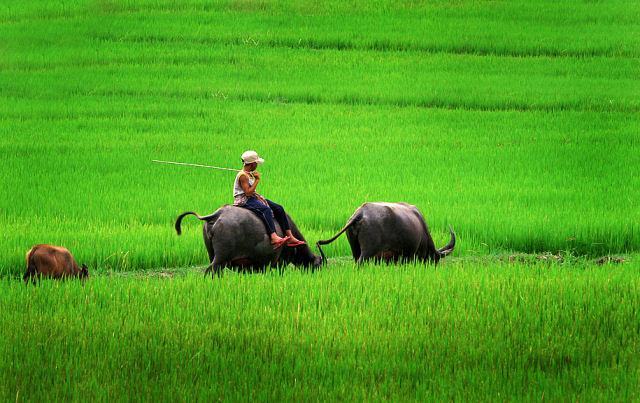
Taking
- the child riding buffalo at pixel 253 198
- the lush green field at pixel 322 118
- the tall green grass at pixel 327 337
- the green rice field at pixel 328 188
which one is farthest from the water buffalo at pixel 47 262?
the lush green field at pixel 322 118

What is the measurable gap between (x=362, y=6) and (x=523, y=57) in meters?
4.49

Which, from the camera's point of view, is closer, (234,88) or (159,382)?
(159,382)

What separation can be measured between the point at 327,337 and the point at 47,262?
7.85 feet

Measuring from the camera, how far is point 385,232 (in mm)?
8352

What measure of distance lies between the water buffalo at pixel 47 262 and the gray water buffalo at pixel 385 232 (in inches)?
73.8

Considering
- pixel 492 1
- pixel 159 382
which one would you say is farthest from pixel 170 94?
pixel 159 382

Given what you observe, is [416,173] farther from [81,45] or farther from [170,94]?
[81,45]

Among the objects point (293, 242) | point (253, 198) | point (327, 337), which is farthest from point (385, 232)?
point (327, 337)

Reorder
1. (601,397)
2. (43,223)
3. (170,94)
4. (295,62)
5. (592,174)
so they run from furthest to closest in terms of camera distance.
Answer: (295,62) → (170,94) → (592,174) → (43,223) → (601,397)

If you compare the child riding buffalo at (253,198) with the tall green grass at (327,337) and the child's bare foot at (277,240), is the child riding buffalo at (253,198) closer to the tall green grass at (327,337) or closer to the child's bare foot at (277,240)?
the child's bare foot at (277,240)

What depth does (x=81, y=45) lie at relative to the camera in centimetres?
2089

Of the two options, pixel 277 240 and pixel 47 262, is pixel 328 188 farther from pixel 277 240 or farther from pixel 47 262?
pixel 47 262

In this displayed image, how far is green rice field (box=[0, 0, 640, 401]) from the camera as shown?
5906mm

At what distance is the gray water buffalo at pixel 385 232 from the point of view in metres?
8.31
